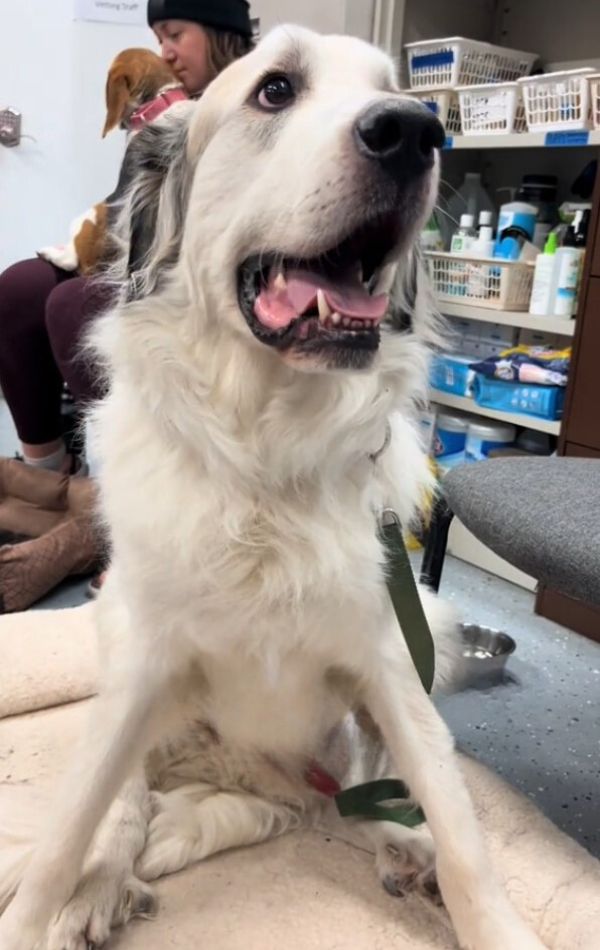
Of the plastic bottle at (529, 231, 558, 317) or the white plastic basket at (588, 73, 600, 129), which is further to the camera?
the plastic bottle at (529, 231, 558, 317)

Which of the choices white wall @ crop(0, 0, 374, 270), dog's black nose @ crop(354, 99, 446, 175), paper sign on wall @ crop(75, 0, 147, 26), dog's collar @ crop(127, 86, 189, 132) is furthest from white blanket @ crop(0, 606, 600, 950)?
paper sign on wall @ crop(75, 0, 147, 26)

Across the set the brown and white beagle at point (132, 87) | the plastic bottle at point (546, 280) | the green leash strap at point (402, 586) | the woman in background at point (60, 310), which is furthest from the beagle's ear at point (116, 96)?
the green leash strap at point (402, 586)

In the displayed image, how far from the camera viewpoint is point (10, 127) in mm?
3322

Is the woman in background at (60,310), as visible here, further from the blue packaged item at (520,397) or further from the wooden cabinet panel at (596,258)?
the blue packaged item at (520,397)

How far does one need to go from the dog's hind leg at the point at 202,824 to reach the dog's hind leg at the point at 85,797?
0.13 m

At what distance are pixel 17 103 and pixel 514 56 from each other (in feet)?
6.22

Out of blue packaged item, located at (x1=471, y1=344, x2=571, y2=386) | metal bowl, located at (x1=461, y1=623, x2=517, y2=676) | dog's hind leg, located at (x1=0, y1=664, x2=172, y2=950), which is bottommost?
metal bowl, located at (x1=461, y1=623, x2=517, y2=676)

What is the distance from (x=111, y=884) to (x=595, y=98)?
6.03ft

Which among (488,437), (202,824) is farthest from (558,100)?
(202,824)

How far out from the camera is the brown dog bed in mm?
2012

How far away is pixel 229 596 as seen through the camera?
3.21ft

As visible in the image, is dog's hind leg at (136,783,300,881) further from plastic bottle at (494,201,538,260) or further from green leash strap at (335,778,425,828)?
plastic bottle at (494,201,538,260)

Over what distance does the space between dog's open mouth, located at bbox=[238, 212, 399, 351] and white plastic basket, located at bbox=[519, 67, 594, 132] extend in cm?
132

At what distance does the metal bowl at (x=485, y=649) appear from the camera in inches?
73.4
